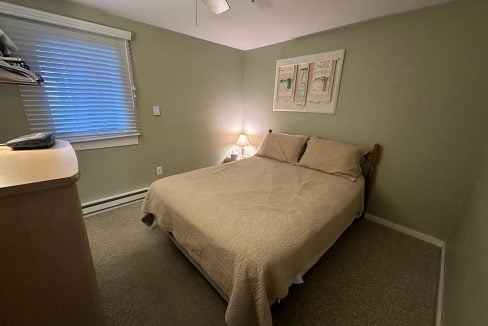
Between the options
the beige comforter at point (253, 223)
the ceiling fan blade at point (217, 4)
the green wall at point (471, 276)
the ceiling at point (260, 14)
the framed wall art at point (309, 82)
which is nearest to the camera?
the green wall at point (471, 276)

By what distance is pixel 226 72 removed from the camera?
3.24m

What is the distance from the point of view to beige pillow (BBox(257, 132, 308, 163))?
2.59 m

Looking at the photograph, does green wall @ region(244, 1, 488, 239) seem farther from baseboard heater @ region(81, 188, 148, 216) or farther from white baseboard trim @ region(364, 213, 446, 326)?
baseboard heater @ region(81, 188, 148, 216)

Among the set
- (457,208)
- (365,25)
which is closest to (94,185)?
(365,25)

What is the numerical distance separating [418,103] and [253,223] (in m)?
1.99

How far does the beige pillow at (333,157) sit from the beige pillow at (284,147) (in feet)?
0.41

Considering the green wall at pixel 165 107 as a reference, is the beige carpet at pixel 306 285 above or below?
below

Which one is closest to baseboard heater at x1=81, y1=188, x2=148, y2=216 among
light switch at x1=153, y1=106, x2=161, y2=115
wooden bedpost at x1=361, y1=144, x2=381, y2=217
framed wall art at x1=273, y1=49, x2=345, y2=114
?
light switch at x1=153, y1=106, x2=161, y2=115

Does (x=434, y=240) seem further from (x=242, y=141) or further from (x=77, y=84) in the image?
(x=77, y=84)

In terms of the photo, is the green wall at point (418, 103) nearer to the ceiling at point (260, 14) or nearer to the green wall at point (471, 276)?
the ceiling at point (260, 14)

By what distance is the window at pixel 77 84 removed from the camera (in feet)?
5.90

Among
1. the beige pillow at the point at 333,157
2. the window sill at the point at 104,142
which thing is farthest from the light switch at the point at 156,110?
the beige pillow at the point at 333,157

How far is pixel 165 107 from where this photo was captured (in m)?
2.70

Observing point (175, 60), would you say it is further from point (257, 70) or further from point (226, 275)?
point (226, 275)
